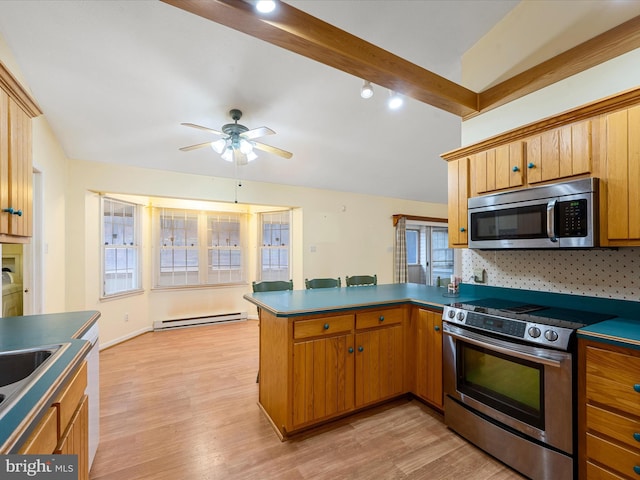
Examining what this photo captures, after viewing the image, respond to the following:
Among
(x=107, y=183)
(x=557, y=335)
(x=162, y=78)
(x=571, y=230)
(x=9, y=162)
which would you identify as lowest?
(x=557, y=335)

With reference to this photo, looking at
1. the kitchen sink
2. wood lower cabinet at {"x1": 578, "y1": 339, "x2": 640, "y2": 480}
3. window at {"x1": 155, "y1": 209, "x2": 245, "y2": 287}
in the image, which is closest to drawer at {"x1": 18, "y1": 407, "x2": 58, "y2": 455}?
the kitchen sink

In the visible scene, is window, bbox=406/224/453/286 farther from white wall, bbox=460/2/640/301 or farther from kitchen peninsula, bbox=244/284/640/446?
kitchen peninsula, bbox=244/284/640/446

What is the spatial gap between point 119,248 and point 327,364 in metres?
3.84

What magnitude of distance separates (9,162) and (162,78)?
1.55 metres

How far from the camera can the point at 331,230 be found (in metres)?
5.39

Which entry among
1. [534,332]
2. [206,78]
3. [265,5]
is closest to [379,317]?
[534,332]

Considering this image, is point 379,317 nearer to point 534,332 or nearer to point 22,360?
point 534,332

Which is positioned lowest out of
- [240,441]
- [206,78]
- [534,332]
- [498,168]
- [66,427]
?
[240,441]

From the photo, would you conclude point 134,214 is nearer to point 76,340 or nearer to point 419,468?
point 76,340

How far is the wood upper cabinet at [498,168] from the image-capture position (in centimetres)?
206

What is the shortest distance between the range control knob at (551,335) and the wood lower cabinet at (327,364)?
3.34ft

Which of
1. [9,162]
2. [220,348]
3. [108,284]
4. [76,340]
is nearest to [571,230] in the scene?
[76,340]

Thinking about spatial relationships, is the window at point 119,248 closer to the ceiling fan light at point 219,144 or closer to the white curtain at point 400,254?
the ceiling fan light at point 219,144

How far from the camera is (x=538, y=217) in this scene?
6.19 ft
